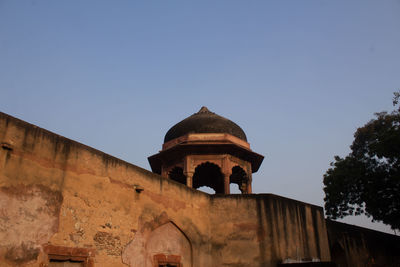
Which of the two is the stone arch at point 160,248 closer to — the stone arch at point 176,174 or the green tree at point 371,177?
the stone arch at point 176,174

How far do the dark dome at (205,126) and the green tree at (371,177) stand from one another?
4.05 m

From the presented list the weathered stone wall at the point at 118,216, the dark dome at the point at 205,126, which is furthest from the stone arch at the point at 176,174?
the weathered stone wall at the point at 118,216

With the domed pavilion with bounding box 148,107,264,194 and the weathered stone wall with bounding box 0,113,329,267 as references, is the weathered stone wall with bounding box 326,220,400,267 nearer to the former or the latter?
the weathered stone wall with bounding box 0,113,329,267

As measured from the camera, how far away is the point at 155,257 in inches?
309

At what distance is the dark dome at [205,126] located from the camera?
1230 cm

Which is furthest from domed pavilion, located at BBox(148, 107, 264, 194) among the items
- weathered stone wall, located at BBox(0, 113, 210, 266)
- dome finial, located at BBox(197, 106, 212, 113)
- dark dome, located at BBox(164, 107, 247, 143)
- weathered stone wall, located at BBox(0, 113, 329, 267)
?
weathered stone wall, located at BBox(0, 113, 210, 266)

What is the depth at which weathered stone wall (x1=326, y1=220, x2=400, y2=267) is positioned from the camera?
1206 centimetres

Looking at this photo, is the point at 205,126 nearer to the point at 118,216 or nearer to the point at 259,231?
the point at 259,231

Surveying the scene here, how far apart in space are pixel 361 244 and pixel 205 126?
6.34m

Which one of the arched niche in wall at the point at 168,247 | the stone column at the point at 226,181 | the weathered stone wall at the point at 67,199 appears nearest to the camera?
the weathered stone wall at the point at 67,199

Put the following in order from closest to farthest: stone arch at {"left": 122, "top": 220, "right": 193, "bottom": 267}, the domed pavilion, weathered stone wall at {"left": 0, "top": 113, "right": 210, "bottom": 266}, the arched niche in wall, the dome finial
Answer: weathered stone wall at {"left": 0, "top": 113, "right": 210, "bottom": 266}, stone arch at {"left": 122, "top": 220, "right": 193, "bottom": 267}, the arched niche in wall, the domed pavilion, the dome finial

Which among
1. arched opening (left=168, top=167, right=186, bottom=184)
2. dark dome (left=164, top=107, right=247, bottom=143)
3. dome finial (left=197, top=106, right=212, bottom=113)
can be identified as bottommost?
arched opening (left=168, top=167, right=186, bottom=184)

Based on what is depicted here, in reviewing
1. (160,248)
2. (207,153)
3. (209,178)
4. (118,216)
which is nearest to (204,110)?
(209,178)

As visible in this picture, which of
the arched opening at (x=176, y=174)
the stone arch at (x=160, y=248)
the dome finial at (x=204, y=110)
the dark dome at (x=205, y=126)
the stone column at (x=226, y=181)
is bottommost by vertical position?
the stone arch at (x=160, y=248)
